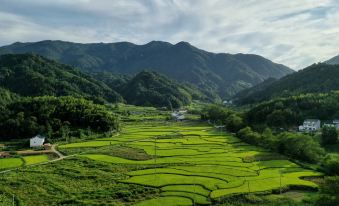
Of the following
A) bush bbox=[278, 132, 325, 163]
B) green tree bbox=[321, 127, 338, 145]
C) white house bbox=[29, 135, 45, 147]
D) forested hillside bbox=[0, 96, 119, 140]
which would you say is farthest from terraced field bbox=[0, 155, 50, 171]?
green tree bbox=[321, 127, 338, 145]

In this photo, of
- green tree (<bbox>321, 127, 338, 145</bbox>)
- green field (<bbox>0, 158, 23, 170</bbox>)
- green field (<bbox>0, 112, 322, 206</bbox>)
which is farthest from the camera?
green tree (<bbox>321, 127, 338, 145</bbox>)

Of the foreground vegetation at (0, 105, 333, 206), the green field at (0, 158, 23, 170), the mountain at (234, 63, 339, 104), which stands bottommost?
the foreground vegetation at (0, 105, 333, 206)

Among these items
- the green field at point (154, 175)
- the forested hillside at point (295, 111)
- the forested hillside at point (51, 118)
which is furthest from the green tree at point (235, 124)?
the forested hillside at point (51, 118)

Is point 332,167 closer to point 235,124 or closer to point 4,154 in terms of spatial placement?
point 4,154

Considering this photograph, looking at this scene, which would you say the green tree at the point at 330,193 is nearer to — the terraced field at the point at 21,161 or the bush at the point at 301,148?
the bush at the point at 301,148

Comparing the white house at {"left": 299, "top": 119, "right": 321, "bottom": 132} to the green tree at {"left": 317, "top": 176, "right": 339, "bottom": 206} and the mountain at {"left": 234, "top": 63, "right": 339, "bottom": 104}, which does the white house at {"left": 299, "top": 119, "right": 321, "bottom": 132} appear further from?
the green tree at {"left": 317, "top": 176, "right": 339, "bottom": 206}
